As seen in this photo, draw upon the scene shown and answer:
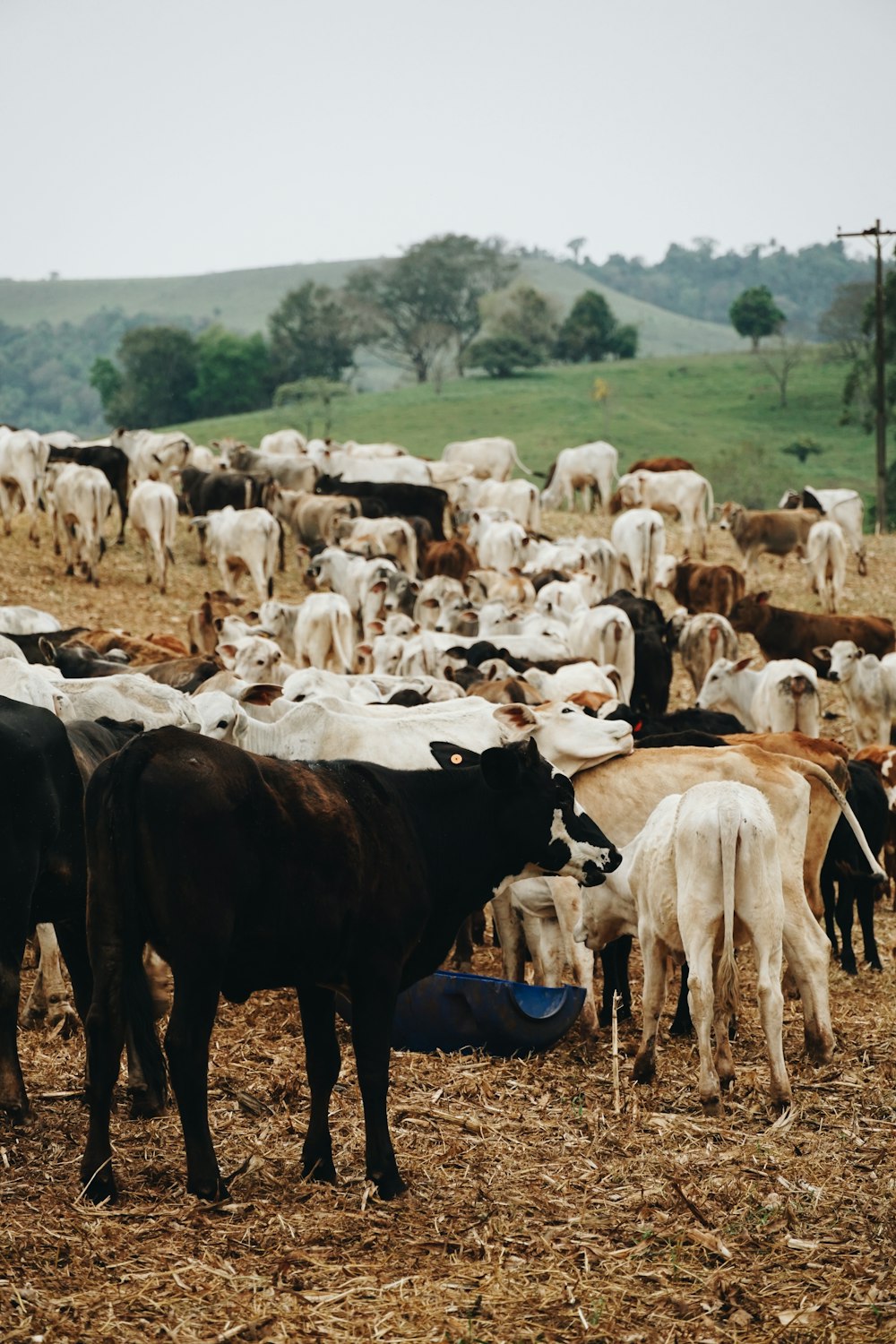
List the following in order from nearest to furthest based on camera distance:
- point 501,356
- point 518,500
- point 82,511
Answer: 1. point 82,511
2. point 518,500
3. point 501,356

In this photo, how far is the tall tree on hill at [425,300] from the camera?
92.1m

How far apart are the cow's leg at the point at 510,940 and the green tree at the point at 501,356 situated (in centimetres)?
7589

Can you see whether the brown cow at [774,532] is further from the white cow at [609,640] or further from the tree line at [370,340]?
the tree line at [370,340]

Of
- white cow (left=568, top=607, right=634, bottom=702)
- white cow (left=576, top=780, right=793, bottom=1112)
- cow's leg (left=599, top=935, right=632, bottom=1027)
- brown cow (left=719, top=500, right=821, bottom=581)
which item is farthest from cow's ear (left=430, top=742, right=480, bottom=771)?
brown cow (left=719, top=500, right=821, bottom=581)

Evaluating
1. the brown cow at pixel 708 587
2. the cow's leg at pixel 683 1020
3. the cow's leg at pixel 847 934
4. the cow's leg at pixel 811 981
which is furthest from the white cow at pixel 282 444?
the cow's leg at pixel 811 981

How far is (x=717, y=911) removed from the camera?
8055mm

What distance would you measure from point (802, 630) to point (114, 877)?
18501 millimetres

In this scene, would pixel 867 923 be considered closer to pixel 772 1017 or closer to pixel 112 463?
pixel 772 1017

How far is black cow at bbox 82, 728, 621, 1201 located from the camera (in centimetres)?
601

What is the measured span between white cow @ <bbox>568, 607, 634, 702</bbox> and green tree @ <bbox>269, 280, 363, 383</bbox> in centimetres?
6477

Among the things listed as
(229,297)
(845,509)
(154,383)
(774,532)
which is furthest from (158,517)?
(229,297)

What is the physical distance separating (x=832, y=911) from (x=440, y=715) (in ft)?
13.1

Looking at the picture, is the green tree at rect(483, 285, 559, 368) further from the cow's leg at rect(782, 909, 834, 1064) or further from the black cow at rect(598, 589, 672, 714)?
the cow's leg at rect(782, 909, 834, 1064)

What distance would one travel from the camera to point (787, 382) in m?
77.9
